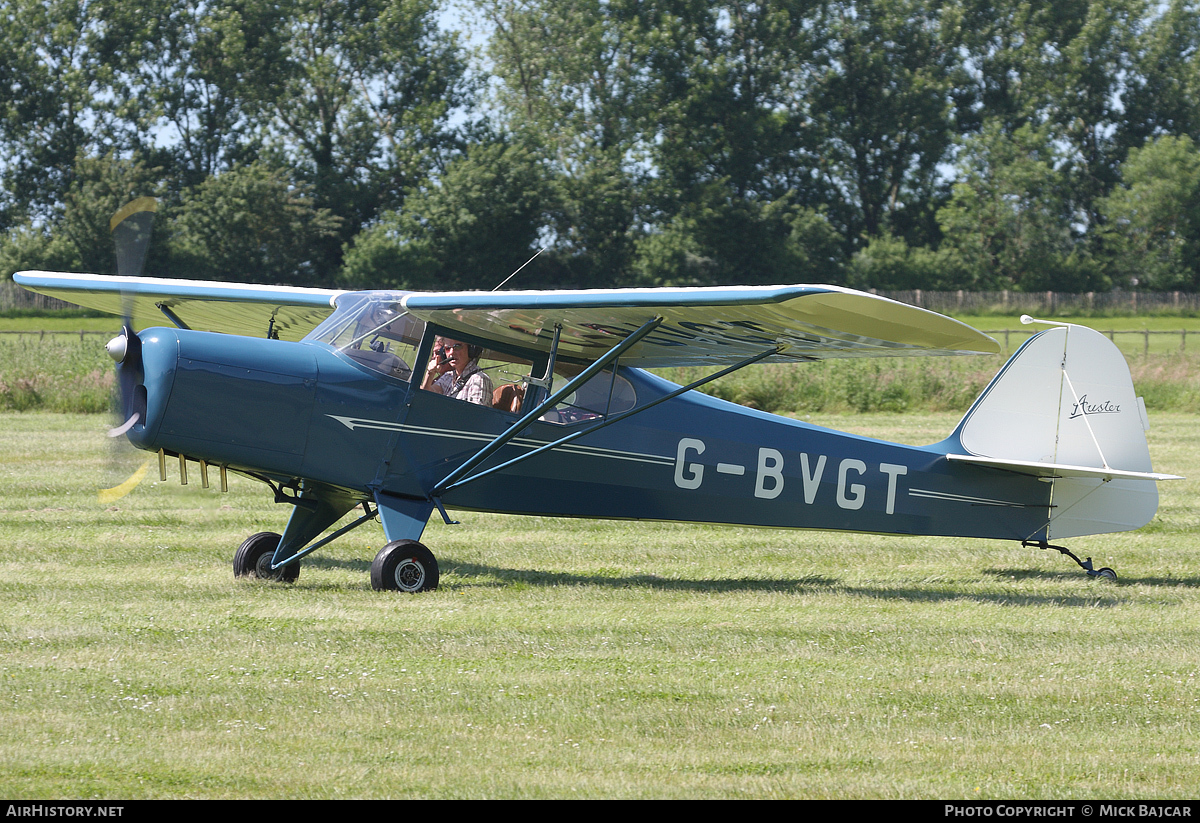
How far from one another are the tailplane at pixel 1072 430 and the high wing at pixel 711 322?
166 cm

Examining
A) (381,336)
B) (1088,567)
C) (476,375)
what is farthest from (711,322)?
(1088,567)

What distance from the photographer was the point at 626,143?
237ft

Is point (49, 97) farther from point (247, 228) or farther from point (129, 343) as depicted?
point (129, 343)

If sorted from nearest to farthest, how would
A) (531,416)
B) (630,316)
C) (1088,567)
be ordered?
(630,316) < (531,416) < (1088,567)

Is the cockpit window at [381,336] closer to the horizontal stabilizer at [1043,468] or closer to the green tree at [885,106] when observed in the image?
the horizontal stabilizer at [1043,468]

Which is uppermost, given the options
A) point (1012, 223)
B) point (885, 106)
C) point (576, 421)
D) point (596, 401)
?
point (885, 106)

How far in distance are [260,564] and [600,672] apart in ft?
11.6

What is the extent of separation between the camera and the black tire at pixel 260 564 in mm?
9094

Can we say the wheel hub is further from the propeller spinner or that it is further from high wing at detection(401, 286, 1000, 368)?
the propeller spinner

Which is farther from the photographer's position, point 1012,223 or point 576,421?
point 1012,223

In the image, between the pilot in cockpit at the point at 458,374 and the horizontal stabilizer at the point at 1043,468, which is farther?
the horizontal stabilizer at the point at 1043,468

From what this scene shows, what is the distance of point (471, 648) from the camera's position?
7055 millimetres

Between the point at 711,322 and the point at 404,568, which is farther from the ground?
the point at 711,322

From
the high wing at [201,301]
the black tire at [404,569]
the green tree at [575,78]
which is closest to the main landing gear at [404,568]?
the black tire at [404,569]
